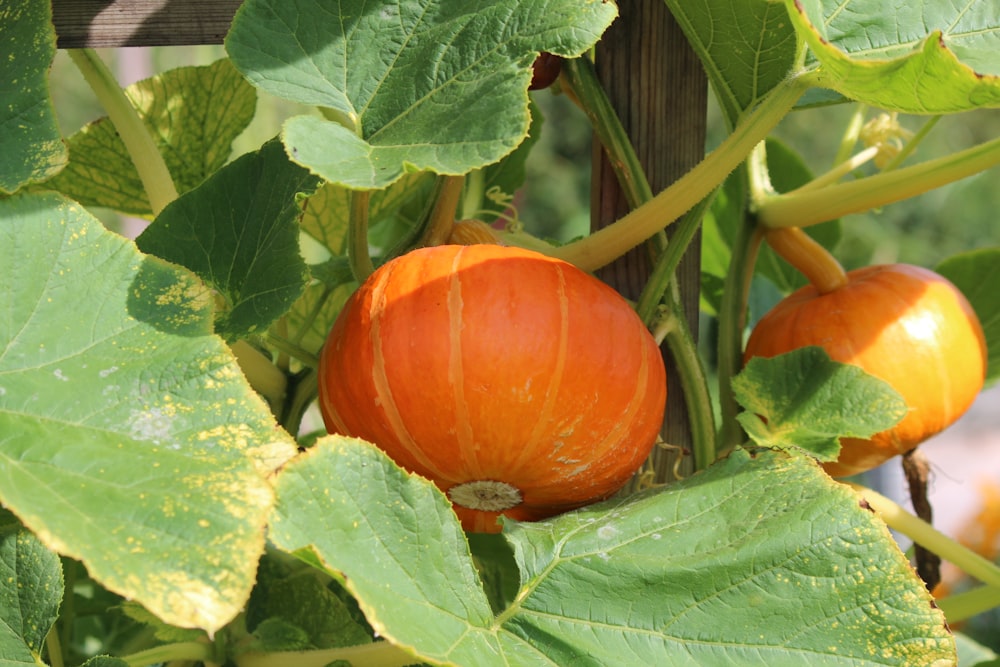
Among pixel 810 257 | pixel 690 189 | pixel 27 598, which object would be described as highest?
pixel 690 189

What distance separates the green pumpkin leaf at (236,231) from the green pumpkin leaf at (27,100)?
0.09 metres

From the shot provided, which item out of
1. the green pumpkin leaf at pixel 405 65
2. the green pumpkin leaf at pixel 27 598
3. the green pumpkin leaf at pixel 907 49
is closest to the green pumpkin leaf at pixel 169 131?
the green pumpkin leaf at pixel 405 65

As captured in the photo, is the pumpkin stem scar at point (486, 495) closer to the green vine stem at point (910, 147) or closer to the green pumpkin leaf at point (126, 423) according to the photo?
the green pumpkin leaf at point (126, 423)

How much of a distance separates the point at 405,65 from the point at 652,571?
33cm

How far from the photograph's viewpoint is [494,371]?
24.2 inches

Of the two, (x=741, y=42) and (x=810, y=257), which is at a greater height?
(x=741, y=42)

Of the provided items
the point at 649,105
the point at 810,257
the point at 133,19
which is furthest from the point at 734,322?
the point at 133,19

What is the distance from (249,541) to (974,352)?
0.69m

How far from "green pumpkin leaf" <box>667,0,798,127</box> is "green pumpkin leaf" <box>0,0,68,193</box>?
15.3 inches

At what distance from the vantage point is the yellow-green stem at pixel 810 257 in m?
0.90

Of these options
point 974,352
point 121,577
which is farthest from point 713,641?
point 974,352

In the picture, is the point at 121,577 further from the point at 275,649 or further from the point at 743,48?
the point at 743,48

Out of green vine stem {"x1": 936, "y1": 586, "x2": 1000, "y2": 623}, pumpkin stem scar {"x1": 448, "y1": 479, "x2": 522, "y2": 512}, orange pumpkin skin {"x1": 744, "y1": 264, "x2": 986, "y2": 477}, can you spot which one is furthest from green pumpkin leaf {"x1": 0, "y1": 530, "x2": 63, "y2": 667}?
green vine stem {"x1": 936, "y1": 586, "x2": 1000, "y2": 623}

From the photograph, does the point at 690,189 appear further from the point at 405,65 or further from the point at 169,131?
the point at 169,131
